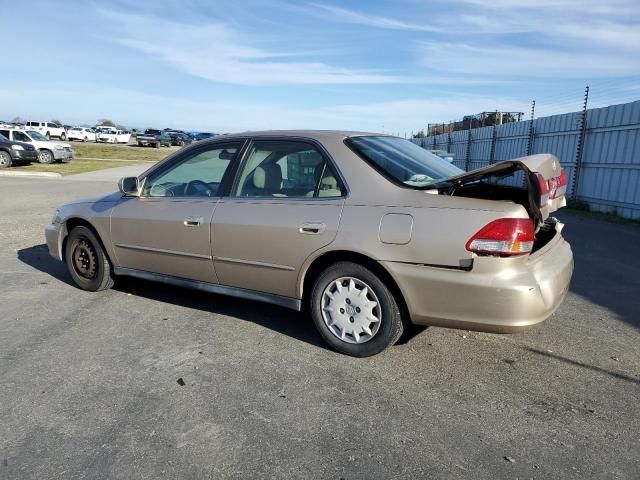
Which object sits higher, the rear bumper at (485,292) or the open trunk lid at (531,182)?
the open trunk lid at (531,182)

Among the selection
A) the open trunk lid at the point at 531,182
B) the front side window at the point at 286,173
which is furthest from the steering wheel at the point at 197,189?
the open trunk lid at the point at 531,182

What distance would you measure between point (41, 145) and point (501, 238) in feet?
87.1

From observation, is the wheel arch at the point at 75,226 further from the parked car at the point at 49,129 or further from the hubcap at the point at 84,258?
the parked car at the point at 49,129

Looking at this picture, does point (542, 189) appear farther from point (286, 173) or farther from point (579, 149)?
point (579, 149)

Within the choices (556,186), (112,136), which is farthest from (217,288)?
(112,136)

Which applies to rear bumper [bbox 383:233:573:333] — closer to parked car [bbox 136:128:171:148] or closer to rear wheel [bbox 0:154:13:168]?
rear wheel [bbox 0:154:13:168]

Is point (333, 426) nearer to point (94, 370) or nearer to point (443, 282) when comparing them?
point (443, 282)

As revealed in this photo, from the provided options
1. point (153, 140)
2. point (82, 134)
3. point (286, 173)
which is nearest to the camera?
point (286, 173)

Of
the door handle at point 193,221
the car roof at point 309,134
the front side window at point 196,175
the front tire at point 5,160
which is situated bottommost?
the front tire at point 5,160

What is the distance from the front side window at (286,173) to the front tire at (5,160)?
22889 mm

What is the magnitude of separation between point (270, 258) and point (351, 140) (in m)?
1.09

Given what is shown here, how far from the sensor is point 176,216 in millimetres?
4547

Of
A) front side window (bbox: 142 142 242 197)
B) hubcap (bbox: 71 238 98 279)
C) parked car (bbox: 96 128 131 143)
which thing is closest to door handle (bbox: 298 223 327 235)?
front side window (bbox: 142 142 242 197)

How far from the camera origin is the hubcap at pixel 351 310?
3717 millimetres
